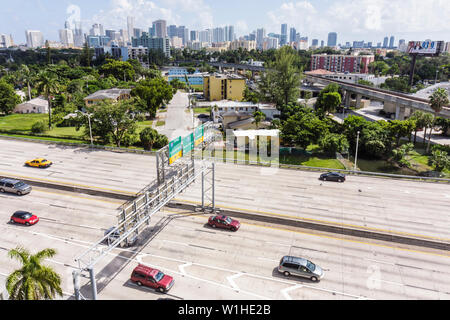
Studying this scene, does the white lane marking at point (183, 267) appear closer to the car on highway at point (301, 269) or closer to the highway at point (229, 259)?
the highway at point (229, 259)

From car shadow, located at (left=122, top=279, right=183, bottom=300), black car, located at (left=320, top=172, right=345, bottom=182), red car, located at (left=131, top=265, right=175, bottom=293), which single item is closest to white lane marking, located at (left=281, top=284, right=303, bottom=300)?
car shadow, located at (left=122, top=279, right=183, bottom=300)

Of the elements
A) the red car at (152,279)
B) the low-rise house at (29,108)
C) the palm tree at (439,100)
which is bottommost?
the red car at (152,279)

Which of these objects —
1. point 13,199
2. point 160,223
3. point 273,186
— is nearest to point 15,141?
point 13,199

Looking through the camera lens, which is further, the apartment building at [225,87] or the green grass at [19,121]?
the apartment building at [225,87]

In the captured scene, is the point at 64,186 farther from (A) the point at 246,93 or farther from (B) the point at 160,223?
(A) the point at 246,93

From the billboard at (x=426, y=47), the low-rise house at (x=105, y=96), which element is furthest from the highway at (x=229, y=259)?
the billboard at (x=426, y=47)

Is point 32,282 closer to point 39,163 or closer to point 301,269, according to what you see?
point 301,269

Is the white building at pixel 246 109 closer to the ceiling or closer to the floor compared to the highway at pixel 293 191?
closer to the ceiling
